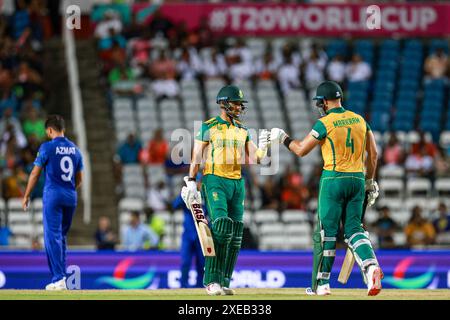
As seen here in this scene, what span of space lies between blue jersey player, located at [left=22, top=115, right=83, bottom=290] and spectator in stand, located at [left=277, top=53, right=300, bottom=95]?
12.8 meters

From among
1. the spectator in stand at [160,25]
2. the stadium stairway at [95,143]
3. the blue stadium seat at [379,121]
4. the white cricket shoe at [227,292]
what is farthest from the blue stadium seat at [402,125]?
the white cricket shoe at [227,292]

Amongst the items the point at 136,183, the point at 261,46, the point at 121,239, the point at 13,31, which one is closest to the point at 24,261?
the point at 121,239

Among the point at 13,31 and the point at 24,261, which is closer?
the point at 24,261

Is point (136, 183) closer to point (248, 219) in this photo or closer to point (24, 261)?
point (248, 219)

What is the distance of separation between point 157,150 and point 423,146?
5.32m

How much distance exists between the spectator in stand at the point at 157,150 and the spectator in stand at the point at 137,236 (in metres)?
3.36

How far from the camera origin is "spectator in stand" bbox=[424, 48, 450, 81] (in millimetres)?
29156

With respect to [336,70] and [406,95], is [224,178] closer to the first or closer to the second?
[336,70]

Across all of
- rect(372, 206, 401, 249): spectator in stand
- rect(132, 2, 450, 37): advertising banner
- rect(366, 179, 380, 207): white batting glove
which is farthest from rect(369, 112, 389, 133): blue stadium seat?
rect(366, 179, 380, 207): white batting glove

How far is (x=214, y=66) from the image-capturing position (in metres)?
28.3

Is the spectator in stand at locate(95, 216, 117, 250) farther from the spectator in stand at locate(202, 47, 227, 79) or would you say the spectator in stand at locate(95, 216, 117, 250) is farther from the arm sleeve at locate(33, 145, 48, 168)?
the spectator in stand at locate(202, 47, 227, 79)

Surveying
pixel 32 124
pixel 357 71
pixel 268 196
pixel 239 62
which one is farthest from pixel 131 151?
pixel 357 71

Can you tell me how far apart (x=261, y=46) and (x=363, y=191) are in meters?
15.6

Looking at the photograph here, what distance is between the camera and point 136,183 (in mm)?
25203
